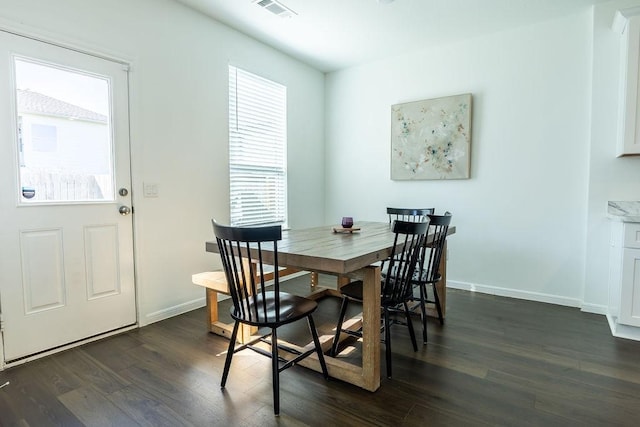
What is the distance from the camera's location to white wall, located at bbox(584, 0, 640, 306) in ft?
9.51

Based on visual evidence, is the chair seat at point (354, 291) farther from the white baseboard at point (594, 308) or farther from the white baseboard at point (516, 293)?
the white baseboard at point (594, 308)

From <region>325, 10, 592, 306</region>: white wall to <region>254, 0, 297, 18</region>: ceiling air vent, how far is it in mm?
1518

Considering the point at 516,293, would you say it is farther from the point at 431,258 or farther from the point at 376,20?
the point at 376,20

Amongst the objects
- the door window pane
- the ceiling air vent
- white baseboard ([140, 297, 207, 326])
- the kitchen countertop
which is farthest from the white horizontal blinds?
the kitchen countertop

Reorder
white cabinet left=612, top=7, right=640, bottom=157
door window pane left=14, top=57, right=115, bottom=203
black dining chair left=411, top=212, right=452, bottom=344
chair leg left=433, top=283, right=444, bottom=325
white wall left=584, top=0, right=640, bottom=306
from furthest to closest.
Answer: white wall left=584, top=0, right=640, bottom=306, chair leg left=433, top=283, right=444, bottom=325, white cabinet left=612, top=7, right=640, bottom=157, black dining chair left=411, top=212, right=452, bottom=344, door window pane left=14, top=57, right=115, bottom=203

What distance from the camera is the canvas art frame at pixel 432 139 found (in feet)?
12.1

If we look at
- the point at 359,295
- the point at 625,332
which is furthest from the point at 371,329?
the point at 625,332

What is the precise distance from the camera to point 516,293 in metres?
3.49

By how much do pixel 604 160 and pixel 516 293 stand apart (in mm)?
1438

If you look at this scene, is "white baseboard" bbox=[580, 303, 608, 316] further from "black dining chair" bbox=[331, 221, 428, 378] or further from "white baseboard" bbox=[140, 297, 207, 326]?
"white baseboard" bbox=[140, 297, 207, 326]

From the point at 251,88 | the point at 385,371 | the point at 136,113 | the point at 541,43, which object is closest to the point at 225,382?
the point at 385,371

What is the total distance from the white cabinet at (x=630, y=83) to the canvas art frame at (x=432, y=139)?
1.24m

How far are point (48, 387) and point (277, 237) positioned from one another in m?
1.59

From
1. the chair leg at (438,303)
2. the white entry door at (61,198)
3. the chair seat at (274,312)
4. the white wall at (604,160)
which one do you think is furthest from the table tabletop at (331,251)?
the white wall at (604,160)
